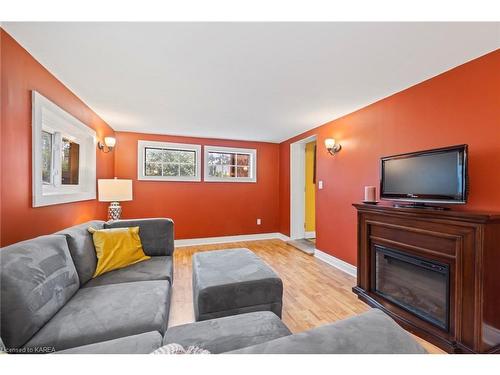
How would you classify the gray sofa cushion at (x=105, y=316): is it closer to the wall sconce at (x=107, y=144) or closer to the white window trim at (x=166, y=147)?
the wall sconce at (x=107, y=144)

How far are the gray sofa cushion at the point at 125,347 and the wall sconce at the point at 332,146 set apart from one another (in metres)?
3.06

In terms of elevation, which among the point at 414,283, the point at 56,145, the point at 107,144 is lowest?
the point at 414,283

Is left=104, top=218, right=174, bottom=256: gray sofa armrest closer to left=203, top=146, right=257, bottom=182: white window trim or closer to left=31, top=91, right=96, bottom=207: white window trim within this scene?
left=31, top=91, right=96, bottom=207: white window trim

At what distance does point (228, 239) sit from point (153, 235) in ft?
7.66

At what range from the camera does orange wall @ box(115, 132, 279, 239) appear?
154 inches

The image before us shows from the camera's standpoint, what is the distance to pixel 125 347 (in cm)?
87

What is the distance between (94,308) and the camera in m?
1.28

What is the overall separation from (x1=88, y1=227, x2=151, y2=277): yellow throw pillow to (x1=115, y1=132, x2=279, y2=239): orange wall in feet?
6.56

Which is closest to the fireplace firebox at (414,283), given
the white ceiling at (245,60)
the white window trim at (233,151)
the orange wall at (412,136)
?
the orange wall at (412,136)

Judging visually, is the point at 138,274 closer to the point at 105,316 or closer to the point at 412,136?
the point at 105,316

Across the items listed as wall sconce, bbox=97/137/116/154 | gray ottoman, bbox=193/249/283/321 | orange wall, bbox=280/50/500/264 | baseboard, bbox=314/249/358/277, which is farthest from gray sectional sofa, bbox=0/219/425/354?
baseboard, bbox=314/249/358/277

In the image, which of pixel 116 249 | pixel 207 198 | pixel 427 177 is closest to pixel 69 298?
pixel 116 249

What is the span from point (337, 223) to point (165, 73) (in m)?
2.90
